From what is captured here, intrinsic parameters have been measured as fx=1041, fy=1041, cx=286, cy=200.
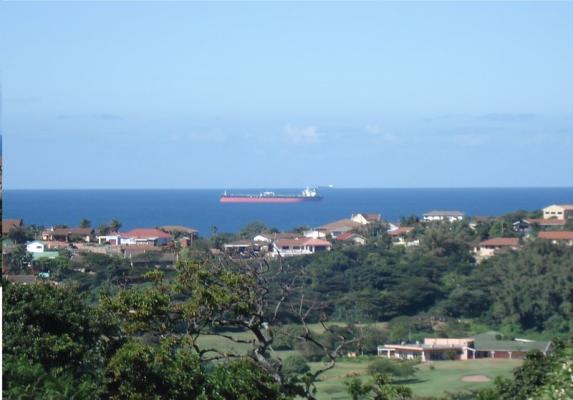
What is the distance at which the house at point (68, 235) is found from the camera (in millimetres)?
29141

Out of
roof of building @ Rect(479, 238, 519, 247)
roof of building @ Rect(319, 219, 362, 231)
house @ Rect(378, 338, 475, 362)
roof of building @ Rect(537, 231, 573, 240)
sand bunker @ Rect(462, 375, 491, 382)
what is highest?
roof of building @ Rect(537, 231, 573, 240)

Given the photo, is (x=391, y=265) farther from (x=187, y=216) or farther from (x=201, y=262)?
(x=187, y=216)

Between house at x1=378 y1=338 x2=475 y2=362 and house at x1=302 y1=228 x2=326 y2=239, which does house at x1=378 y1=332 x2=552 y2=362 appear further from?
house at x1=302 y1=228 x2=326 y2=239

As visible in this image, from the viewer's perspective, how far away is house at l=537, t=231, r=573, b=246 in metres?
31.8

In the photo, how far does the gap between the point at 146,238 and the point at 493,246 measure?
36.8ft

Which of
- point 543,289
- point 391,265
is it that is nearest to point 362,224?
point 391,265

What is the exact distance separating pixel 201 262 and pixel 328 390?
21.2ft

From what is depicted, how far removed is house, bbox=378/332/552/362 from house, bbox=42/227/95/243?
38.9 feet

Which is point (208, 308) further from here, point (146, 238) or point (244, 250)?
point (146, 238)

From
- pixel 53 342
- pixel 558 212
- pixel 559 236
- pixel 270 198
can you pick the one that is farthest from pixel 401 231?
pixel 270 198

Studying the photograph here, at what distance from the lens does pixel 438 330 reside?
23.3 meters

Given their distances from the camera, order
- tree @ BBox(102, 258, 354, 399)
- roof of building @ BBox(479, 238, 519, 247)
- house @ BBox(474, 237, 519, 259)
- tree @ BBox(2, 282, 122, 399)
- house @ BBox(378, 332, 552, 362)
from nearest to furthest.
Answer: tree @ BBox(2, 282, 122, 399) → tree @ BBox(102, 258, 354, 399) → house @ BBox(378, 332, 552, 362) → house @ BBox(474, 237, 519, 259) → roof of building @ BBox(479, 238, 519, 247)

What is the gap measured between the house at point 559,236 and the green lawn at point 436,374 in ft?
44.6

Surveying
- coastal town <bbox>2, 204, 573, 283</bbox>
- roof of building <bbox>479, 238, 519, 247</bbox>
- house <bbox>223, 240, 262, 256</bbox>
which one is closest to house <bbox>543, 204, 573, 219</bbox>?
coastal town <bbox>2, 204, 573, 283</bbox>
